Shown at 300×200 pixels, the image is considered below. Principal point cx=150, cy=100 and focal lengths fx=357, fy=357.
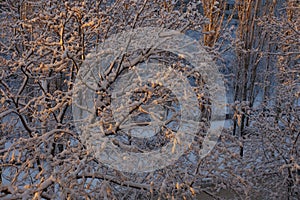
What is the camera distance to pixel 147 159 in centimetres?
373

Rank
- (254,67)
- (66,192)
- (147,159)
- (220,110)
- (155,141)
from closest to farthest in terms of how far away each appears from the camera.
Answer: (66,192) → (147,159) → (220,110) → (155,141) → (254,67)

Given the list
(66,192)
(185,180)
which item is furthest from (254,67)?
(66,192)

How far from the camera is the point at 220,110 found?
409 cm

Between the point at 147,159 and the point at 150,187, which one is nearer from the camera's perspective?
the point at 150,187

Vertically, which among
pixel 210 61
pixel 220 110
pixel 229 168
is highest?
pixel 210 61

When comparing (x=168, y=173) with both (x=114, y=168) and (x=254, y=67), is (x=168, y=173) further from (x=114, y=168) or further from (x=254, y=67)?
(x=254, y=67)

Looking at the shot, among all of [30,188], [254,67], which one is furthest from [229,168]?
[254,67]

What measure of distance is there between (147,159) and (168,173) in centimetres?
31

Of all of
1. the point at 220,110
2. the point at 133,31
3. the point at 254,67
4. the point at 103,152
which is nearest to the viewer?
the point at 103,152

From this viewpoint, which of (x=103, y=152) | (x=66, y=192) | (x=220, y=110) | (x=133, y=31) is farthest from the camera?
(x=133, y=31)

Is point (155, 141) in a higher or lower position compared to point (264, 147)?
higher

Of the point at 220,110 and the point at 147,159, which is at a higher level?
the point at 220,110

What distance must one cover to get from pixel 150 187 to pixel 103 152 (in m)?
0.59

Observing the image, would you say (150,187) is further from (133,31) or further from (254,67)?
(254,67)
